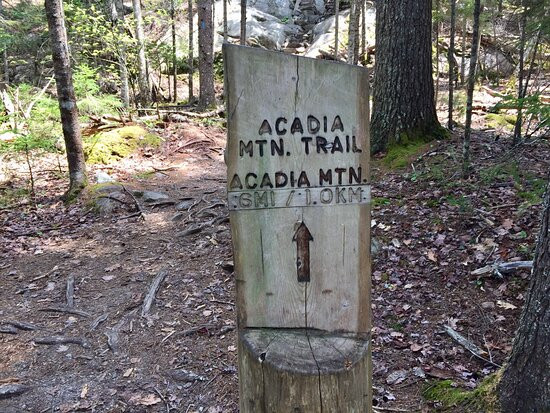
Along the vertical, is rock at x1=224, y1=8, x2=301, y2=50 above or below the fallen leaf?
above

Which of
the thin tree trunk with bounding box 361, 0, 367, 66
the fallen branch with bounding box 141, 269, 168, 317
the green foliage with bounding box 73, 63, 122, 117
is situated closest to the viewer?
the fallen branch with bounding box 141, 269, 168, 317

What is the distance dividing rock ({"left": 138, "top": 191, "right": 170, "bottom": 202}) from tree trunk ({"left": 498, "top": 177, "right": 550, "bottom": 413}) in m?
6.86

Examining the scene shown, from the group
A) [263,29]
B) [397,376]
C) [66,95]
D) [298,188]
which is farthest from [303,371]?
[263,29]

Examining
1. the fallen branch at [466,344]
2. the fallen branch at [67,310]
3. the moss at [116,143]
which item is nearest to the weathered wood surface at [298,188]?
the fallen branch at [466,344]

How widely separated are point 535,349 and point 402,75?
19.4ft

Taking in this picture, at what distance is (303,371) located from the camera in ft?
5.87

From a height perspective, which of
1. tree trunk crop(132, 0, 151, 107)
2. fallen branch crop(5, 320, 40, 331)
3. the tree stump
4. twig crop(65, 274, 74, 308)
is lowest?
fallen branch crop(5, 320, 40, 331)

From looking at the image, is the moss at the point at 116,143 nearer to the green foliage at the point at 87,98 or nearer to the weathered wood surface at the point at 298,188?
the green foliage at the point at 87,98

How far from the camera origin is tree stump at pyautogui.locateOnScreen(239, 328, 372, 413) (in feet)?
5.91

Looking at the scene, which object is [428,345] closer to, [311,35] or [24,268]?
[24,268]

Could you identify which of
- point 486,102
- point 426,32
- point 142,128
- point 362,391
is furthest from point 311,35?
point 362,391

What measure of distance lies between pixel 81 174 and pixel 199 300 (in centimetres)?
476

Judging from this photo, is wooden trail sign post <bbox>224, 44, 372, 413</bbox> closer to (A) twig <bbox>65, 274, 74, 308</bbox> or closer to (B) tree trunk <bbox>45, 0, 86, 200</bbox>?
(A) twig <bbox>65, 274, 74, 308</bbox>

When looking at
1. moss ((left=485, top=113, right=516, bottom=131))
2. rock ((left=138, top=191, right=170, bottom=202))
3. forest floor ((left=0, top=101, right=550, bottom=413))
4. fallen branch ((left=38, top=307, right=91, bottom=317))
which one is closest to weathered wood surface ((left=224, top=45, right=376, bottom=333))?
forest floor ((left=0, top=101, right=550, bottom=413))
